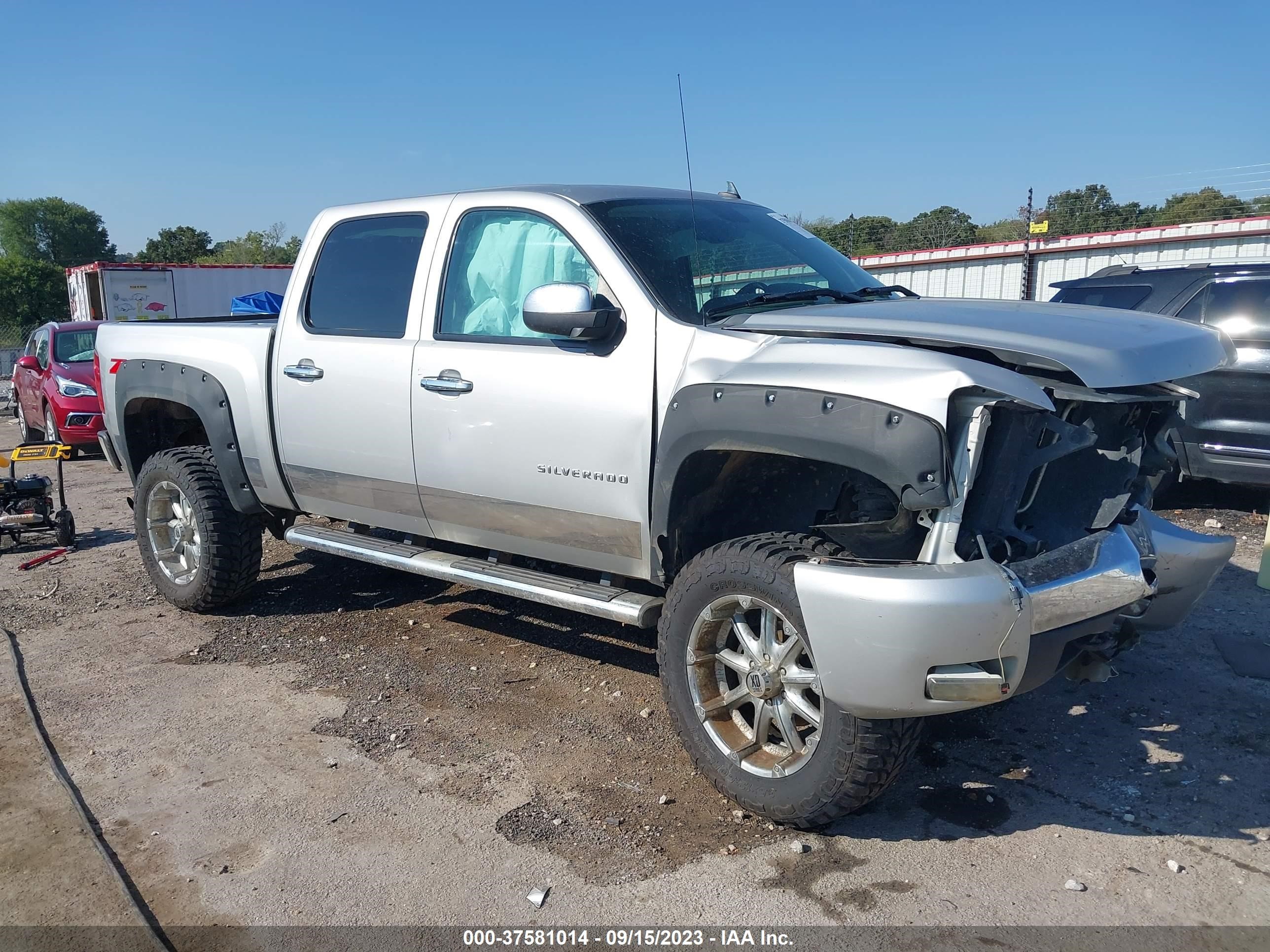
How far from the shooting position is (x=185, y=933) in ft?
9.55

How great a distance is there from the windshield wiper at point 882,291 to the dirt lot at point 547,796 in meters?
1.80

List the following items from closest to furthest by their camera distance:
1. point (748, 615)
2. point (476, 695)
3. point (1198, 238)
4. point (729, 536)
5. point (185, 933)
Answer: point (185, 933) → point (748, 615) → point (729, 536) → point (476, 695) → point (1198, 238)

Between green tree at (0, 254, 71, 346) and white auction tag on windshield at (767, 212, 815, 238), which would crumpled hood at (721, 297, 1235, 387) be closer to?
white auction tag on windshield at (767, 212, 815, 238)

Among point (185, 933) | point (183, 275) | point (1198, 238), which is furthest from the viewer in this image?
point (183, 275)

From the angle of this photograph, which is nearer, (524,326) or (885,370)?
(885,370)

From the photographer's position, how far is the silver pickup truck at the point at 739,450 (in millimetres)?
2902

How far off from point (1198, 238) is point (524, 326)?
1683 cm

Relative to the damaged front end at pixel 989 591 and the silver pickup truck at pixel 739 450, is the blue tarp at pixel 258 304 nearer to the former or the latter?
the silver pickup truck at pixel 739 450

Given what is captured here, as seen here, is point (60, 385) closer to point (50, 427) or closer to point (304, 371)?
point (50, 427)

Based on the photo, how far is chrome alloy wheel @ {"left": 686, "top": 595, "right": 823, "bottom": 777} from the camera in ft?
10.8

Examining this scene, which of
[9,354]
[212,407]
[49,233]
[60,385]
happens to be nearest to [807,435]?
[212,407]

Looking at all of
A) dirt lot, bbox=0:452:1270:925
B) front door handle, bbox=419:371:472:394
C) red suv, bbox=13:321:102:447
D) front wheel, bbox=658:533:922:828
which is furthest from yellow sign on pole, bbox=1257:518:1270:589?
red suv, bbox=13:321:102:447

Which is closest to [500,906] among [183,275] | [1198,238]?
[1198,238]

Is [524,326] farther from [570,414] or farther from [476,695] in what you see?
[476,695]
